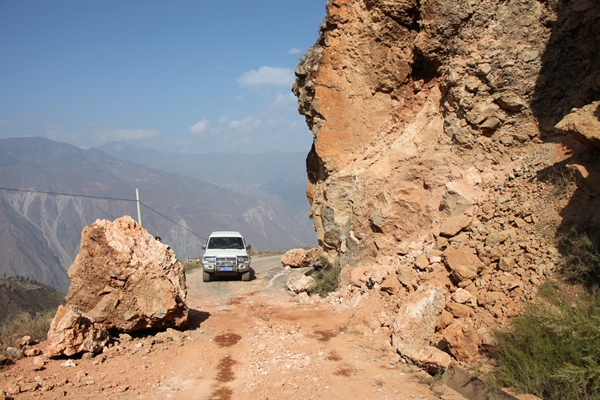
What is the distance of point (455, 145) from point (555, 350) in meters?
6.62

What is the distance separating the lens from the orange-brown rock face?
30.2 ft

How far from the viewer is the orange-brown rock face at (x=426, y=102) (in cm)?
922

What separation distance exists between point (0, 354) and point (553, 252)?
9013mm

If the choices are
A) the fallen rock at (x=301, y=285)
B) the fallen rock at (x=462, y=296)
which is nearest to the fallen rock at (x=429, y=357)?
the fallen rock at (x=462, y=296)

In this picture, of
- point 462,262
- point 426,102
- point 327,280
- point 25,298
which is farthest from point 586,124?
point 25,298

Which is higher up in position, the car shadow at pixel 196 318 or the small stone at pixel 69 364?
the small stone at pixel 69 364

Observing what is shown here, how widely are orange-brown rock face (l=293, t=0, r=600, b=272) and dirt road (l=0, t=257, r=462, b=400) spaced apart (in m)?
3.36

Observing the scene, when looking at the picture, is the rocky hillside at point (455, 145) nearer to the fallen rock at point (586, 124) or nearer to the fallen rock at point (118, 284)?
the fallen rock at point (586, 124)

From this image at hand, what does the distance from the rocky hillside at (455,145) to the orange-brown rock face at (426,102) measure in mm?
35

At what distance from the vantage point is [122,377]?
A: 6.35 metres

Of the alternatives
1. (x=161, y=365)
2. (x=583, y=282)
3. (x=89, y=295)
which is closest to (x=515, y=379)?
(x=583, y=282)

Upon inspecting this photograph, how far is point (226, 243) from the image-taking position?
57.7ft

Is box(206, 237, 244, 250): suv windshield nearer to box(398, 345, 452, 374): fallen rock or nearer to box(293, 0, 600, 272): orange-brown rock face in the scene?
box(293, 0, 600, 272): orange-brown rock face

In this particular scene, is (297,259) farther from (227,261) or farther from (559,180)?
(559,180)
